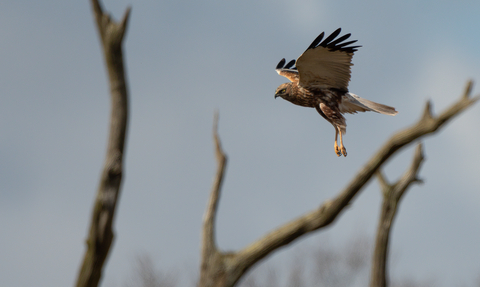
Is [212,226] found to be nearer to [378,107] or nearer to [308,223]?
[308,223]

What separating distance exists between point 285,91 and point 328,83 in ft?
2.53

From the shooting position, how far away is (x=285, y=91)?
26.1 ft

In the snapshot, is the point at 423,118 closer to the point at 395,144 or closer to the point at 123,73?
the point at 395,144

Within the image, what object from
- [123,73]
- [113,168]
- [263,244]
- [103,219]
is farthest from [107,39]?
[263,244]

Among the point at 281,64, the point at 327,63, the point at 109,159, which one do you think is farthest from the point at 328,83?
the point at 109,159

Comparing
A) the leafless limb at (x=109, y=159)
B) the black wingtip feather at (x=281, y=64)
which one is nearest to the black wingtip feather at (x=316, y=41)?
the black wingtip feather at (x=281, y=64)

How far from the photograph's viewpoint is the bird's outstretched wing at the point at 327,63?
7.11 metres

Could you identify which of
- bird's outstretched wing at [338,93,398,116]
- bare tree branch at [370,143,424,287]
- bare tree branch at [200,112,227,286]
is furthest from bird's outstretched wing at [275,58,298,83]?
bare tree branch at [200,112,227,286]

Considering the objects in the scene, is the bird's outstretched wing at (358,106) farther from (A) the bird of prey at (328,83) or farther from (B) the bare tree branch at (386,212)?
(B) the bare tree branch at (386,212)

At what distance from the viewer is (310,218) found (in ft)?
12.8

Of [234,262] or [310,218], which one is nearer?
[310,218]

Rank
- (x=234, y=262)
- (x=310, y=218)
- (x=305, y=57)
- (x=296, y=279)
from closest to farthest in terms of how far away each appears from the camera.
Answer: (x=310, y=218)
(x=234, y=262)
(x=305, y=57)
(x=296, y=279)

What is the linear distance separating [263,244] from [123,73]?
188 cm

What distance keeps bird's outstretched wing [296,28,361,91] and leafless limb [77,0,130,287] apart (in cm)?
407
